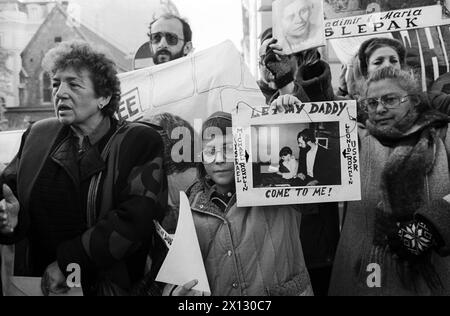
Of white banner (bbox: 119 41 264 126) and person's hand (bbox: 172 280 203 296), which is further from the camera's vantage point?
white banner (bbox: 119 41 264 126)

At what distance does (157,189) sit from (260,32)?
1.15 m

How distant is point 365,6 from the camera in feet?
11.3

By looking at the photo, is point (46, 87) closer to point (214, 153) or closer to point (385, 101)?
point (214, 153)

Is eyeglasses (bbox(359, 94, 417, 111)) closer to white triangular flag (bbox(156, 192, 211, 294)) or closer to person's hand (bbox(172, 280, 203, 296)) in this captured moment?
white triangular flag (bbox(156, 192, 211, 294))

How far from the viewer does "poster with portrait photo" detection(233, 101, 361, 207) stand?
331cm

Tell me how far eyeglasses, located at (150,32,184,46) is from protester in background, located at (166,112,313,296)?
54 centimetres

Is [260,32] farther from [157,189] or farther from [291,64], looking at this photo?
[157,189]

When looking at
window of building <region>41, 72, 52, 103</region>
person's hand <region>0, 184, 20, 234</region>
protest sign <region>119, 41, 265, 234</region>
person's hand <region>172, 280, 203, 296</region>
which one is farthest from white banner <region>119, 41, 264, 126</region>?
person's hand <region>172, 280, 203, 296</region>

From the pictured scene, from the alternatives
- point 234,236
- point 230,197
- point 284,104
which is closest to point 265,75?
point 284,104

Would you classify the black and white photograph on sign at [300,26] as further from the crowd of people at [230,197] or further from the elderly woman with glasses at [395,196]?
the elderly woman with glasses at [395,196]

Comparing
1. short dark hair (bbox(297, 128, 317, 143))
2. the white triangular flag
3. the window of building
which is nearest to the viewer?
the white triangular flag

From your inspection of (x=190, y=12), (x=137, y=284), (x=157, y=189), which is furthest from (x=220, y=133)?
(x=137, y=284)

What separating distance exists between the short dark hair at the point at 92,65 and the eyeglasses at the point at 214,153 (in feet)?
2.07

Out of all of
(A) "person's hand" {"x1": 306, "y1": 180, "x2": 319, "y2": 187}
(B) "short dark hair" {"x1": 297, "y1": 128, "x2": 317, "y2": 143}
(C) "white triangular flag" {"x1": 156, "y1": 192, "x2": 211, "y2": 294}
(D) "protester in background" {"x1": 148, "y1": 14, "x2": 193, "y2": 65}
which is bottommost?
(C) "white triangular flag" {"x1": 156, "y1": 192, "x2": 211, "y2": 294}
